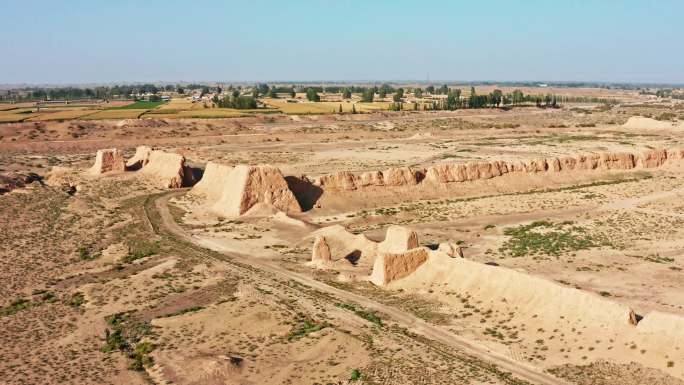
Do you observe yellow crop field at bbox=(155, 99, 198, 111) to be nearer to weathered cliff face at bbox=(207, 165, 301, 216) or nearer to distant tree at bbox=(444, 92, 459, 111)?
distant tree at bbox=(444, 92, 459, 111)

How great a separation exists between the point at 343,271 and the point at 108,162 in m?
34.6

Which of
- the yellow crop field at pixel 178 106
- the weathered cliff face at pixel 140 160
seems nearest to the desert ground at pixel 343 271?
the weathered cliff face at pixel 140 160

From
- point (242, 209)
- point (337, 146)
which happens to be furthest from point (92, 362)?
point (337, 146)

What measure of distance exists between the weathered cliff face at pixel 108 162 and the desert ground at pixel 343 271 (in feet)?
0.65

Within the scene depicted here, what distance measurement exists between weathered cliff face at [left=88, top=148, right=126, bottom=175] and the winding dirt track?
75.0 ft

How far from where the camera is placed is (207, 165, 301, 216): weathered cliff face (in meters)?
43.0

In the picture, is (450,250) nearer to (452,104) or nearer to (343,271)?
(343,271)

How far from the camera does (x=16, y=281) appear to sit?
30641 millimetres

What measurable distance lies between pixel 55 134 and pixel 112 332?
69309 mm

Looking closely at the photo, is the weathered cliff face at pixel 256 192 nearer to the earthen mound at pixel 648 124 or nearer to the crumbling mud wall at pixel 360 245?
the crumbling mud wall at pixel 360 245

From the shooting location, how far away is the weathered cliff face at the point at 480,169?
157ft

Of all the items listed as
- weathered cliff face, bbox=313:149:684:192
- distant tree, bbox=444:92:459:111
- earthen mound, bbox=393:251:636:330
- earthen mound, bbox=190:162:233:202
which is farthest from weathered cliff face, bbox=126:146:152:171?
distant tree, bbox=444:92:459:111

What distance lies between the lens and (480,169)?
53438 millimetres

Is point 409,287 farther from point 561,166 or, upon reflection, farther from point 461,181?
point 561,166
